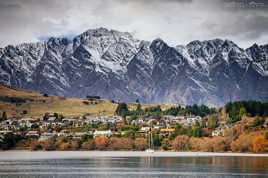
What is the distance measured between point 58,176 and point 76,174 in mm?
6843

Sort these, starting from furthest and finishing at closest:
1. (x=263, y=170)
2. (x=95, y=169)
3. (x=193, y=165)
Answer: (x=193, y=165) < (x=95, y=169) < (x=263, y=170)

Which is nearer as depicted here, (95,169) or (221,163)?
(95,169)

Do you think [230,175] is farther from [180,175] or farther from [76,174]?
[76,174]

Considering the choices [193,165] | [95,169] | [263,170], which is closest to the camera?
[263,170]

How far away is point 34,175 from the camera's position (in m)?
132

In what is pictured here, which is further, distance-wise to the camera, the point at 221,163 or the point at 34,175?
the point at 221,163

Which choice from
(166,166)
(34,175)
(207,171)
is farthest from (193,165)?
(34,175)

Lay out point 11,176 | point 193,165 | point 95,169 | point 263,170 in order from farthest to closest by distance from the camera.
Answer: point 193,165
point 95,169
point 263,170
point 11,176

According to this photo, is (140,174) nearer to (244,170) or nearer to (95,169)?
(95,169)

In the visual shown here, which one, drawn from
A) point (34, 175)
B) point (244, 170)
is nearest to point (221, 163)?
point (244, 170)

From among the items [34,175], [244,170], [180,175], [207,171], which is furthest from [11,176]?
[244,170]

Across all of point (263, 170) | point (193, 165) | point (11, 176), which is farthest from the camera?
point (193, 165)

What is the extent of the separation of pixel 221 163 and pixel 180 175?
3613cm

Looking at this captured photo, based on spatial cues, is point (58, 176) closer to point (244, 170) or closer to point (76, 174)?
point (76, 174)
